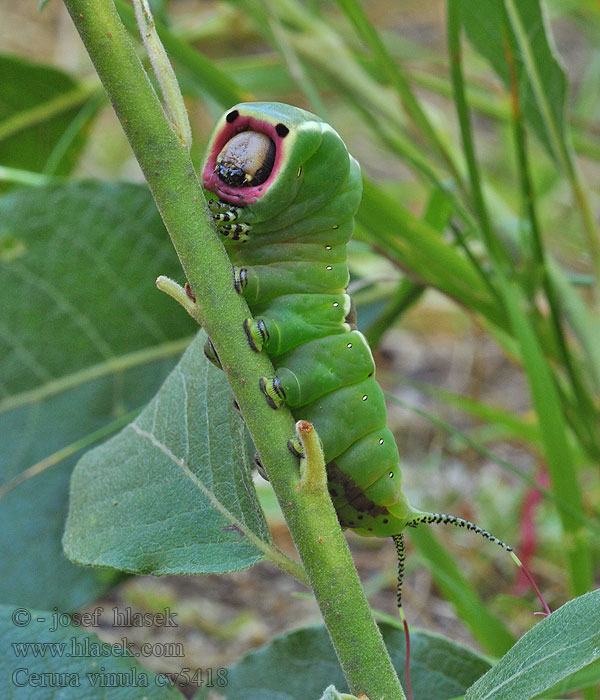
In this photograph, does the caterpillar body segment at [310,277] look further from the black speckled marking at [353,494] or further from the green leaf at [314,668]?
the green leaf at [314,668]

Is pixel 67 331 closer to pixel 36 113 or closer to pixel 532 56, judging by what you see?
pixel 36 113

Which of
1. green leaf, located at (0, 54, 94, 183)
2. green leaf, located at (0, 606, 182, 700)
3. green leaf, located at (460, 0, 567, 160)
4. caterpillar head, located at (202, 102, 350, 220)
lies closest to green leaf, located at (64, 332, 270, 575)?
green leaf, located at (0, 606, 182, 700)

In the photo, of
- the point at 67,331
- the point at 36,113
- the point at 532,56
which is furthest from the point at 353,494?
the point at 36,113

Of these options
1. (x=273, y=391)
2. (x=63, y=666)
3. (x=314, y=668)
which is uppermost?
(x=273, y=391)

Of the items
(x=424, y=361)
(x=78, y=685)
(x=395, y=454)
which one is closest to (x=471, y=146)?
(x=395, y=454)

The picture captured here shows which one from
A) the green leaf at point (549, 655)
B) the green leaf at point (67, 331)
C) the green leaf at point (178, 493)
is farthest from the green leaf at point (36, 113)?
the green leaf at point (549, 655)
